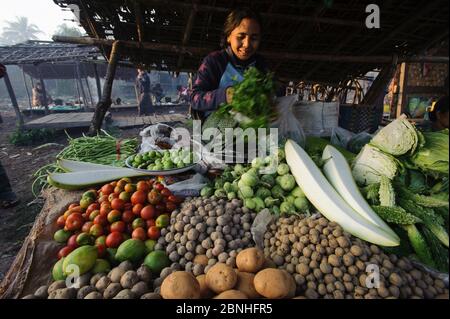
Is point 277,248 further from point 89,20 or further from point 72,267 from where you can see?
point 89,20

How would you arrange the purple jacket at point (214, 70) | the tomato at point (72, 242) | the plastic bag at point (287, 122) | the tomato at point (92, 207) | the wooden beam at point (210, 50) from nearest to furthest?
the tomato at point (72, 242)
the tomato at point (92, 207)
the plastic bag at point (287, 122)
the purple jacket at point (214, 70)
the wooden beam at point (210, 50)

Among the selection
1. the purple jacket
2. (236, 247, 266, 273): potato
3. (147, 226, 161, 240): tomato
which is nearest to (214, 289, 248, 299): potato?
(236, 247, 266, 273): potato

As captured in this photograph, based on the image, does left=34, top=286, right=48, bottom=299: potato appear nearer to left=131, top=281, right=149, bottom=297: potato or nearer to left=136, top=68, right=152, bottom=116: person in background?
left=131, top=281, right=149, bottom=297: potato

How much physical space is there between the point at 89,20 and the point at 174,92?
1061 inches

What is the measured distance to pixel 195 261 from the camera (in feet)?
5.29

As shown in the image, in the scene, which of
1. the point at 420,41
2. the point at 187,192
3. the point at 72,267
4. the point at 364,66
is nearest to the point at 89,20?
the point at 187,192

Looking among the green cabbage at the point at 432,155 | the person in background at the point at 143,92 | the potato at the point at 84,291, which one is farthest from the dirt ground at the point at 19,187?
the person in background at the point at 143,92

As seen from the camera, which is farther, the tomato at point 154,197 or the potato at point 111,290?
the tomato at point 154,197

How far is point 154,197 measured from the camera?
83.1 inches

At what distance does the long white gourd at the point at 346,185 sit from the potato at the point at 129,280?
142 cm

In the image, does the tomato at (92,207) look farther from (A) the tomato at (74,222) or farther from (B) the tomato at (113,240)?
(B) the tomato at (113,240)

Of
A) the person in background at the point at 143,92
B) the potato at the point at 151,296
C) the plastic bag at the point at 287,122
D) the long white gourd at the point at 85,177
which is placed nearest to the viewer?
the potato at the point at 151,296

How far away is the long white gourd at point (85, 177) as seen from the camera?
8.30ft

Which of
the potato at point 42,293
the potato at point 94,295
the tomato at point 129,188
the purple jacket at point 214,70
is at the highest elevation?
the purple jacket at point 214,70
